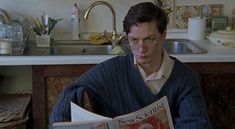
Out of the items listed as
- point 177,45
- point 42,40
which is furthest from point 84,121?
point 177,45

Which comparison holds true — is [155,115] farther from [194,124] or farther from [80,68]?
[80,68]

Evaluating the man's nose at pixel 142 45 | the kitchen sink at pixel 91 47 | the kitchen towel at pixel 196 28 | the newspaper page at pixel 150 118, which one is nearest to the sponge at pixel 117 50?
the kitchen sink at pixel 91 47

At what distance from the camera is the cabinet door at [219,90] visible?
6.48 ft

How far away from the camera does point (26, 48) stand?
2184 millimetres

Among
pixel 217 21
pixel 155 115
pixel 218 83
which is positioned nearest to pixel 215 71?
pixel 218 83

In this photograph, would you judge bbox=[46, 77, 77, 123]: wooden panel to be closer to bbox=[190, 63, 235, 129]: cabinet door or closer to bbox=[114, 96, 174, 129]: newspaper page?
bbox=[190, 63, 235, 129]: cabinet door

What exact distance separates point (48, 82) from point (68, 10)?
0.68 m

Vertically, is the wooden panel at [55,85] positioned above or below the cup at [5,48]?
below

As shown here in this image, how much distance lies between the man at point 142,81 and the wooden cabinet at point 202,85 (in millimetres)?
605

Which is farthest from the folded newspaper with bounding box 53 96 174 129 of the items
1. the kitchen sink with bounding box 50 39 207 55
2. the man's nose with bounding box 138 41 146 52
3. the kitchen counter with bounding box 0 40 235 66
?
the kitchen sink with bounding box 50 39 207 55

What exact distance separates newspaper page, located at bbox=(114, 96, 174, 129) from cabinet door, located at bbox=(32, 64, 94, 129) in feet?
2.70

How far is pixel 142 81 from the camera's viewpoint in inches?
53.5

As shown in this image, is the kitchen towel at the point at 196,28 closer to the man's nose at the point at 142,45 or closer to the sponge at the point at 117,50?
the sponge at the point at 117,50

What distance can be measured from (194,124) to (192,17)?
54.1 inches
